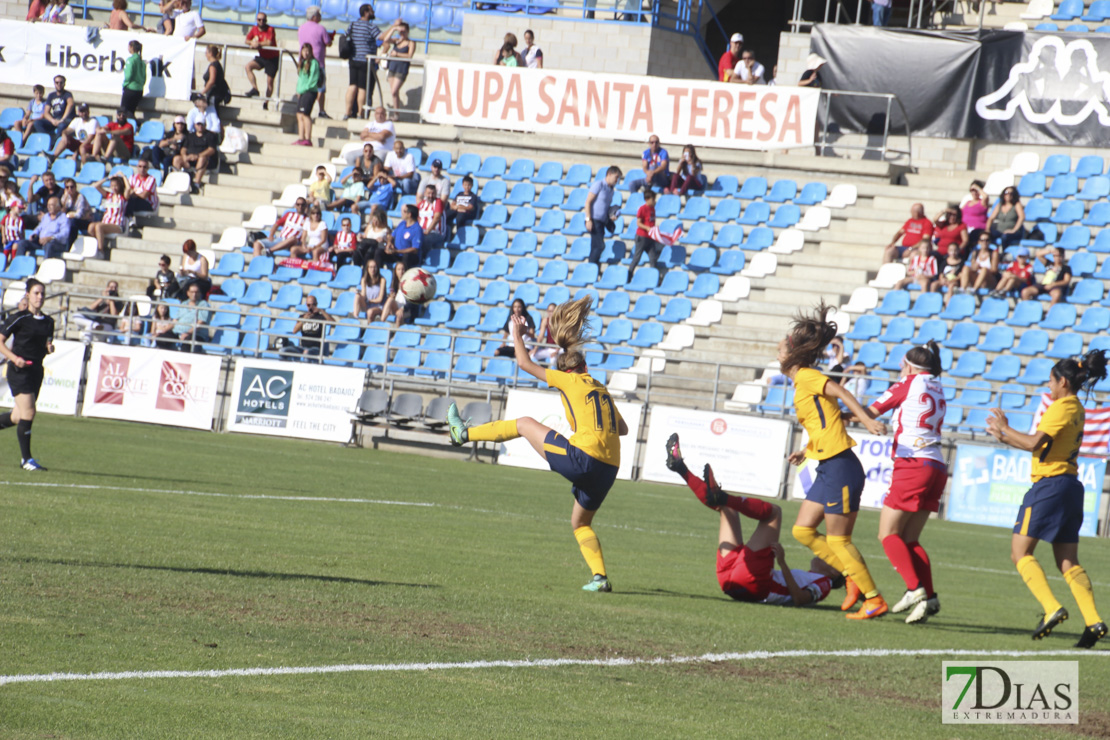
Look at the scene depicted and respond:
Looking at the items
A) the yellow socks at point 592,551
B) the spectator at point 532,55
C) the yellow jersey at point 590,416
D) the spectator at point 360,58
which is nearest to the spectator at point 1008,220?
the spectator at point 532,55

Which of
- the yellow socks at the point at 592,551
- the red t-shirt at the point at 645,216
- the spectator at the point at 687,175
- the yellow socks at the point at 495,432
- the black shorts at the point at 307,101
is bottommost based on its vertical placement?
the yellow socks at the point at 592,551

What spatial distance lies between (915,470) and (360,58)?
2454 cm

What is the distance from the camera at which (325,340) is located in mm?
23453

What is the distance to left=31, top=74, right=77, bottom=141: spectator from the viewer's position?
102 ft

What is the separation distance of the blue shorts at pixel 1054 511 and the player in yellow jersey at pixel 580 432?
2.85 meters

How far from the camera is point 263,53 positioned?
106ft

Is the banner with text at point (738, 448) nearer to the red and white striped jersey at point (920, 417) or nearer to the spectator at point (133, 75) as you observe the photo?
the red and white striped jersey at point (920, 417)

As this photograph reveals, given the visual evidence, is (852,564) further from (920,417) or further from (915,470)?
(920,417)

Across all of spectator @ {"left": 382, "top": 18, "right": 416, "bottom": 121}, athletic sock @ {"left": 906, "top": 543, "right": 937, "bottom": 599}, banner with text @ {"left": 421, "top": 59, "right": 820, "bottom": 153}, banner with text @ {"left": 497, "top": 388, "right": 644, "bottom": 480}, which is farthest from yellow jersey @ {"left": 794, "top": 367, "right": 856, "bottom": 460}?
spectator @ {"left": 382, "top": 18, "right": 416, "bottom": 121}

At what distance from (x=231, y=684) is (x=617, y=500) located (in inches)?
501

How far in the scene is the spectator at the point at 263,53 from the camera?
1264 inches

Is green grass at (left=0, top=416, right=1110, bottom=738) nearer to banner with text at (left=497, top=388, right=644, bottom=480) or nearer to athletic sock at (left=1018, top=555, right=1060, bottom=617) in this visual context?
athletic sock at (left=1018, top=555, right=1060, bottom=617)

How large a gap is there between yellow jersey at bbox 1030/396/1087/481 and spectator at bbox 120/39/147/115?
1052 inches

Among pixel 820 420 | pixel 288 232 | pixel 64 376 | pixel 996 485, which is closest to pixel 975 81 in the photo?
pixel 996 485
